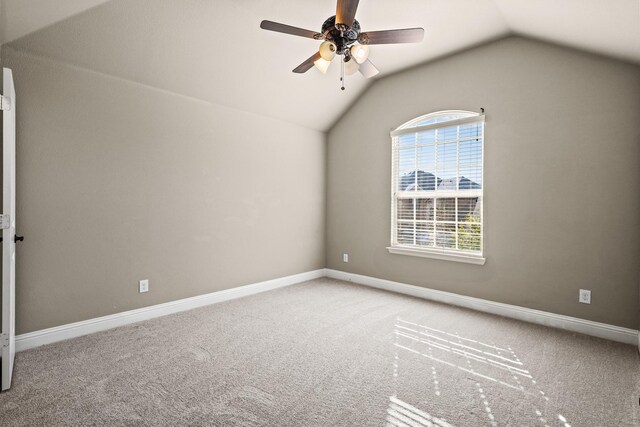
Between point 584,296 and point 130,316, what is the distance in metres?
4.23

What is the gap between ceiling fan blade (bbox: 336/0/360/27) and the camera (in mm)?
1990

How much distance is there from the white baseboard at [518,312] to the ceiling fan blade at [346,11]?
307 cm

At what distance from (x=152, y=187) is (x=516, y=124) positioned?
3.76 metres

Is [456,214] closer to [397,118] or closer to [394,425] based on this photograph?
[397,118]

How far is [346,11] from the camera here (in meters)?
2.06

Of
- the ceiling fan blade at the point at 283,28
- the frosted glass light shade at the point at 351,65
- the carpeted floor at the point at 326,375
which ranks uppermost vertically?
the ceiling fan blade at the point at 283,28

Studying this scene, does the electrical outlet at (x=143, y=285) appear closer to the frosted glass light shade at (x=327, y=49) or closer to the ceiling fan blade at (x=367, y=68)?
the frosted glass light shade at (x=327, y=49)

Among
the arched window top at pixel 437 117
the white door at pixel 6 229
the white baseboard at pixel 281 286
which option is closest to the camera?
the white door at pixel 6 229

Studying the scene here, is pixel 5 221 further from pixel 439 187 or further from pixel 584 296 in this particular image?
pixel 584 296

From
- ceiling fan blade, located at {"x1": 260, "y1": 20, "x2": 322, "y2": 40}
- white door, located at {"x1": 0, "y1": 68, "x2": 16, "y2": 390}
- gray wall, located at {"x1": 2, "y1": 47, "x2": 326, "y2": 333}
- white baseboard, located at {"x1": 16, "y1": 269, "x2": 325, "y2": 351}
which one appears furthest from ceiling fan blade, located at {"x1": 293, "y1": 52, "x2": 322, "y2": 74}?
white baseboard, located at {"x1": 16, "y1": 269, "x2": 325, "y2": 351}

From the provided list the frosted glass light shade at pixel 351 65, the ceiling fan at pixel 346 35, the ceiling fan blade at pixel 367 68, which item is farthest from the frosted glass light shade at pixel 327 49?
the ceiling fan blade at pixel 367 68

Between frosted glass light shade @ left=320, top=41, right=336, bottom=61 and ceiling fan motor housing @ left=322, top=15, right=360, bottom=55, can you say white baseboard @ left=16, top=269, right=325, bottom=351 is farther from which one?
ceiling fan motor housing @ left=322, top=15, right=360, bottom=55

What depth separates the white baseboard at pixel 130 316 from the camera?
2529 millimetres

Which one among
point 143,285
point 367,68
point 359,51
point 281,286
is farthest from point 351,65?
point 281,286
